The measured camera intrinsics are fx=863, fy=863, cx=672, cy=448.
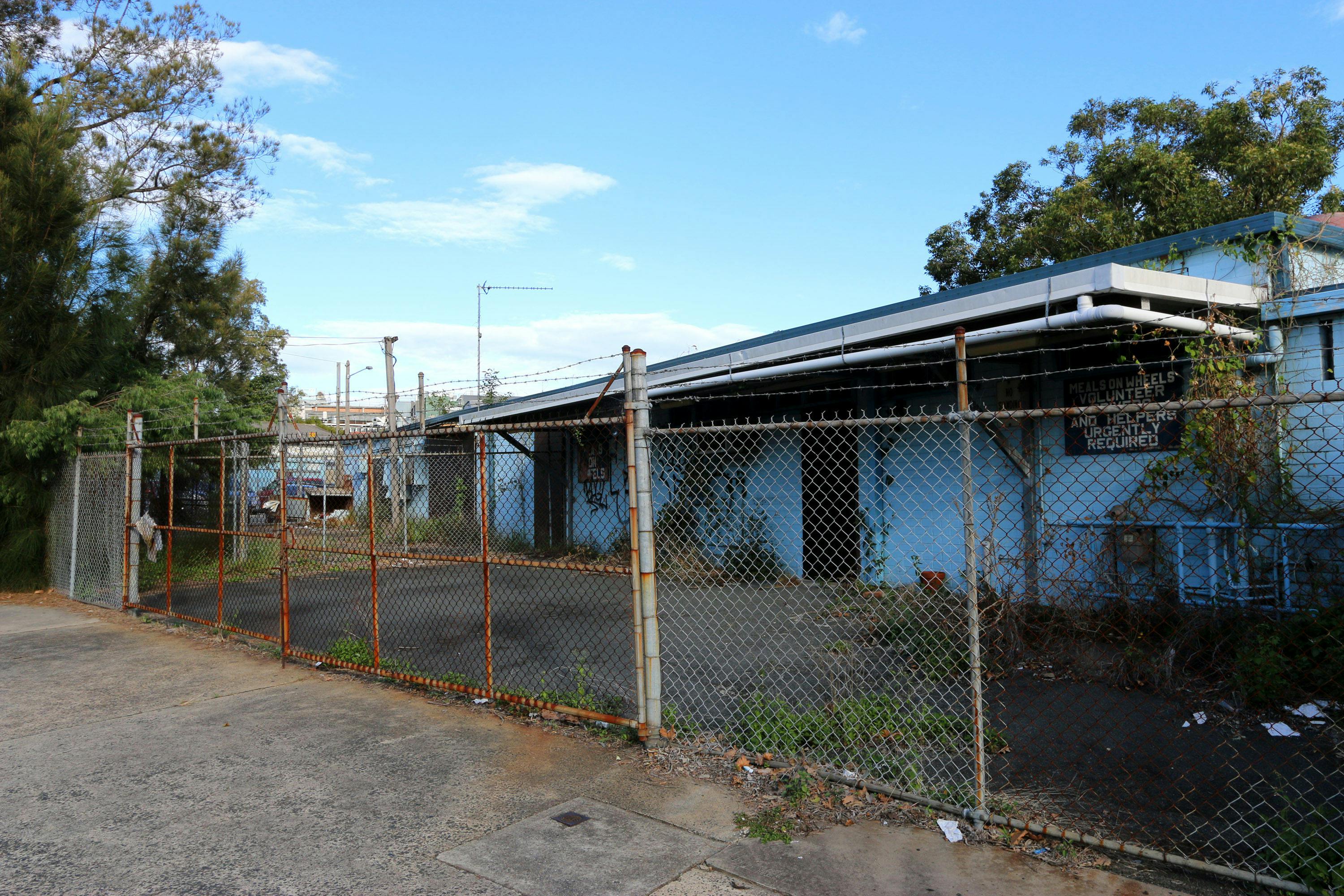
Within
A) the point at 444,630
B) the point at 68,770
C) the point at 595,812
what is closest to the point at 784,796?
the point at 595,812

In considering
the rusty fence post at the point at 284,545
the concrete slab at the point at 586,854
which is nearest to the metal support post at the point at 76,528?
the rusty fence post at the point at 284,545

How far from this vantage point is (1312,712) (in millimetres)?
5477

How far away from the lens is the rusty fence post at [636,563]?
16.5 feet

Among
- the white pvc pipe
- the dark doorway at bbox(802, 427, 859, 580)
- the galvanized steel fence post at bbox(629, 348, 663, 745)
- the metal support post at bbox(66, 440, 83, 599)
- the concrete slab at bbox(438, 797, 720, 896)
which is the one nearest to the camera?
the concrete slab at bbox(438, 797, 720, 896)

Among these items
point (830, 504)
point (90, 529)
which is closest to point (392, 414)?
point (90, 529)

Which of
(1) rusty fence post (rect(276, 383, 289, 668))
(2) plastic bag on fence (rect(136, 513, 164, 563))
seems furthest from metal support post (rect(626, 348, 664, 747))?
(2) plastic bag on fence (rect(136, 513, 164, 563))

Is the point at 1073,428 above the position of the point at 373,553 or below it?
above

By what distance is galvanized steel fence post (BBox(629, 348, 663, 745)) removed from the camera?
4.97 meters

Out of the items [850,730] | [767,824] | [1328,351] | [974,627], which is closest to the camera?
[974,627]

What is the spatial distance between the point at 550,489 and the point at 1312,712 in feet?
44.4

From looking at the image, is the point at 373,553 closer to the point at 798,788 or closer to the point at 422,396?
the point at 798,788

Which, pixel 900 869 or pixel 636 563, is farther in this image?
pixel 636 563

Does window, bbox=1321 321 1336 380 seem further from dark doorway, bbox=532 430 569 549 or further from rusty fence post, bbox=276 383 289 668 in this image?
dark doorway, bbox=532 430 569 549

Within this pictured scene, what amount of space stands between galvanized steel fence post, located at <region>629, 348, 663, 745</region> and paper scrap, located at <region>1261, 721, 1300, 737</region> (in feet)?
12.2
